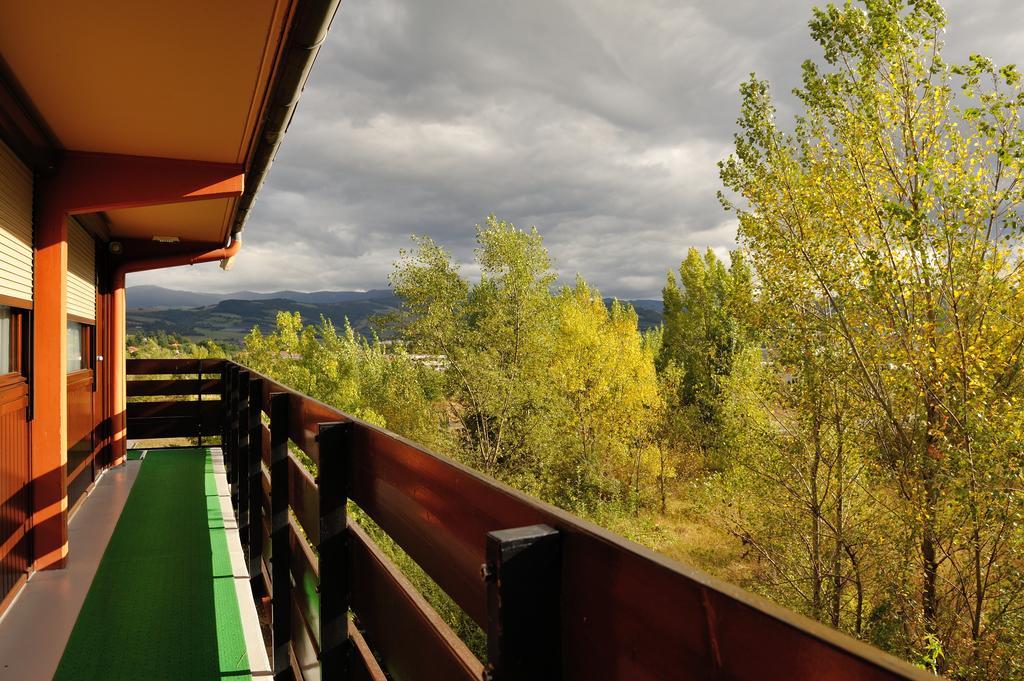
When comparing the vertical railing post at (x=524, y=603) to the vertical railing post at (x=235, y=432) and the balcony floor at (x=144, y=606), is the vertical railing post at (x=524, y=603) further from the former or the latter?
the vertical railing post at (x=235, y=432)

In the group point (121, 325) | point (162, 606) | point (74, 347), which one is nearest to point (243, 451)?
point (162, 606)

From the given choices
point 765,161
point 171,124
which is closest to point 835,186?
point 765,161

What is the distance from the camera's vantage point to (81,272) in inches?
234

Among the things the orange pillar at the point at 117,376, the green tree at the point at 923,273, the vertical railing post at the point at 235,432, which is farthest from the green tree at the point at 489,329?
the vertical railing post at the point at 235,432

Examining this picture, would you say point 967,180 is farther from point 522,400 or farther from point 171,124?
point 522,400

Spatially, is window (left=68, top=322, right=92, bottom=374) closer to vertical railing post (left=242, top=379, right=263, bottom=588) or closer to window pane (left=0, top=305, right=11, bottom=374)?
window pane (left=0, top=305, right=11, bottom=374)

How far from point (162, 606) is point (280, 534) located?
165cm

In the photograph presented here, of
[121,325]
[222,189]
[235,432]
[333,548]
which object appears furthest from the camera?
[121,325]

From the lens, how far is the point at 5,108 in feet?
10.1

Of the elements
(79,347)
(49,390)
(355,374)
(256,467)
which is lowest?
(355,374)

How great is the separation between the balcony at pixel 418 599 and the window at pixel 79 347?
9.67 ft

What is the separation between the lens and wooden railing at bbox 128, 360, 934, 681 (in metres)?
0.42

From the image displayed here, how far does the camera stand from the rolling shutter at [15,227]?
3.41m

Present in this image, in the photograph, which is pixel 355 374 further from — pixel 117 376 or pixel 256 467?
pixel 256 467
